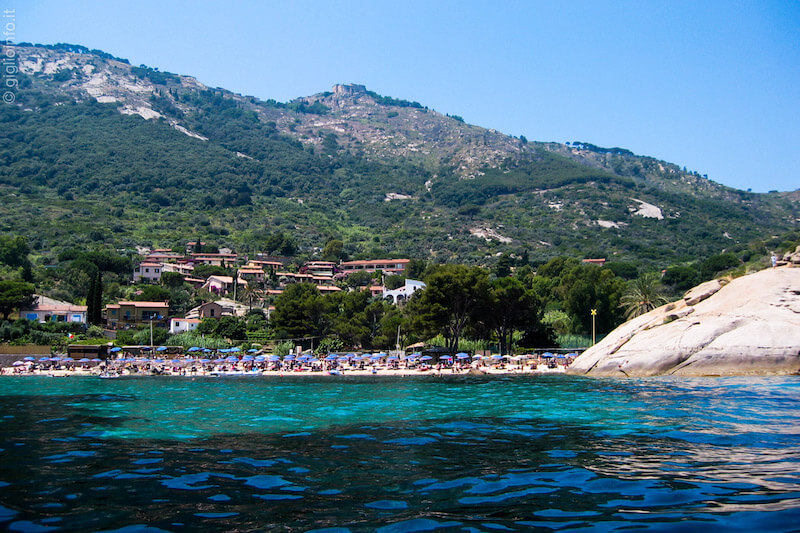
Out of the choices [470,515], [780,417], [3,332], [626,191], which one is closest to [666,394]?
[780,417]

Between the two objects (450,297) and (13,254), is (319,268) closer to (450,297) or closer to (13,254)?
(13,254)

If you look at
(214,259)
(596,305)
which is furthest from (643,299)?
(214,259)

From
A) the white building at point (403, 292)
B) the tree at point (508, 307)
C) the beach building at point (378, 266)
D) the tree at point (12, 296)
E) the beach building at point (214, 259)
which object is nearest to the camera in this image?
the tree at point (508, 307)

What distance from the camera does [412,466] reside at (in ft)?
37.5

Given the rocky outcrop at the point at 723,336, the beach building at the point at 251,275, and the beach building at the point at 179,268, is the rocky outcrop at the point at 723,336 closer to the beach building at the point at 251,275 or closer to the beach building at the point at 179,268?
the beach building at the point at 251,275

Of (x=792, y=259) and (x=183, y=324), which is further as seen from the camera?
Result: (x=183, y=324)

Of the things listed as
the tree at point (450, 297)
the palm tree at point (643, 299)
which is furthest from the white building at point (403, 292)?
the palm tree at point (643, 299)

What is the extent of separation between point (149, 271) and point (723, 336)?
303 ft

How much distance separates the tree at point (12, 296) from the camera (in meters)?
65.4

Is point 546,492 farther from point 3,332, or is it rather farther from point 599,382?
point 3,332

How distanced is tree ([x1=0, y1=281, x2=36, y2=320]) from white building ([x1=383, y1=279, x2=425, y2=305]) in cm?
4452

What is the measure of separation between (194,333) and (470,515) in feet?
217

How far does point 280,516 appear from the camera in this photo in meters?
7.78

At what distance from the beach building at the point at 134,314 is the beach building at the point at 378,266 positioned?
153ft
